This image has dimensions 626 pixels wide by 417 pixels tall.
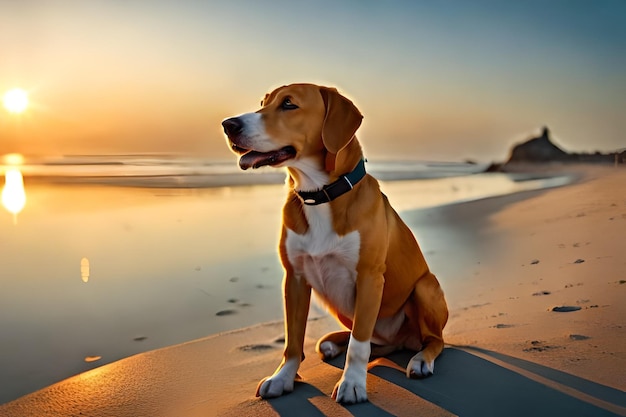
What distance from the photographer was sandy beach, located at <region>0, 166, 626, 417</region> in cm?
252

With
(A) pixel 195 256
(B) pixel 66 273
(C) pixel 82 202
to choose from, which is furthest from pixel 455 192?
(B) pixel 66 273

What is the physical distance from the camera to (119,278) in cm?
533

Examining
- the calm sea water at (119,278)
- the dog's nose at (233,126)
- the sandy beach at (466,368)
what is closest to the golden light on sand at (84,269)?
the calm sea water at (119,278)

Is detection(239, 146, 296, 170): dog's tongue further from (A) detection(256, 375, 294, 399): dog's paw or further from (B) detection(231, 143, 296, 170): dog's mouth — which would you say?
(A) detection(256, 375, 294, 399): dog's paw

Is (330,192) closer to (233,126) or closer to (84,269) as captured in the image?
(233,126)

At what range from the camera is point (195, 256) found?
20.4 feet

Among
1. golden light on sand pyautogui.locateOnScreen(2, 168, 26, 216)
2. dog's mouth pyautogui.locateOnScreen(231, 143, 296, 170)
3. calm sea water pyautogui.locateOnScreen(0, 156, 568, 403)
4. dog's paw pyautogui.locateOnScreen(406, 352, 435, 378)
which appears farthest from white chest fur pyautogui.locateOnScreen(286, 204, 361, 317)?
golden light on sand pyautogui.locateOnScreen(2, 168, 26, 216)

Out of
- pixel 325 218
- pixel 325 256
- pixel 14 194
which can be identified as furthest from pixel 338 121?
pixel 14 194

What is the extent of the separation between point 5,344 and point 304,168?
2.46m

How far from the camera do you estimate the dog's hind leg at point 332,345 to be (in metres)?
3.34

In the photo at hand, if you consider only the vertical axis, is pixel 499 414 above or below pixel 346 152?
below

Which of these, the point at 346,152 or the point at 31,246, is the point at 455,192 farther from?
the point at 346,152

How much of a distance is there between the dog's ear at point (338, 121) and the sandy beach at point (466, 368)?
113cm

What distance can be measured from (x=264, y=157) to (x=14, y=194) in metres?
10.1
